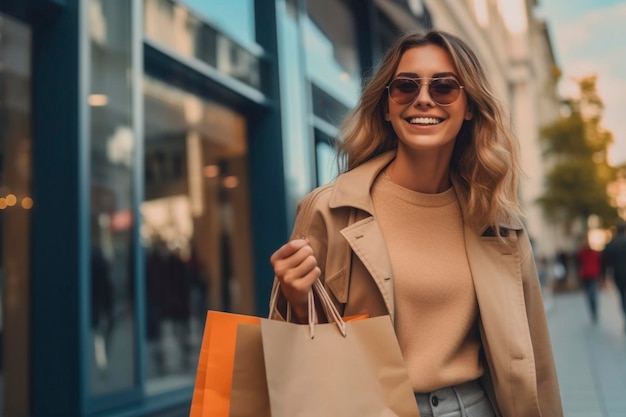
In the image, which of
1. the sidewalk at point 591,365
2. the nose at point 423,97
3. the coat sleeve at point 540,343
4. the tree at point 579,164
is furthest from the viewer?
the tree at point 579,164

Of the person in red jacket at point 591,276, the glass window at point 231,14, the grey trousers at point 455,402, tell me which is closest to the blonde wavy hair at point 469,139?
the grey trousers at point 455,402

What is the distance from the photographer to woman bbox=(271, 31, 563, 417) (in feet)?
5.72

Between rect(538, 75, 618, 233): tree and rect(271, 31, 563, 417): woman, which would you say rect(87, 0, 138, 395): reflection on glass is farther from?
rect(538, 75, 618, 233): tree

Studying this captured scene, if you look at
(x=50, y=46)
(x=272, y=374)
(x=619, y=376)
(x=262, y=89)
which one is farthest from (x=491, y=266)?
(x=619, y=376)

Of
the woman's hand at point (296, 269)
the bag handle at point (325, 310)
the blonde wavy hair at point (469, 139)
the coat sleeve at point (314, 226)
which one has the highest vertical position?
the blonde wavy hair at point (469, 139)

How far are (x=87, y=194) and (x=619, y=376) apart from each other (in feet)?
20.3

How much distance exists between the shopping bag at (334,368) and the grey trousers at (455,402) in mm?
199

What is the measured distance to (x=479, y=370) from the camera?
182 cm

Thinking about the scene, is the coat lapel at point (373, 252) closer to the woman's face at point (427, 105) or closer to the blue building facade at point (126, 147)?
the woman's face at point (427, 105)

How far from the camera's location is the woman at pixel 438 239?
68.7 inches

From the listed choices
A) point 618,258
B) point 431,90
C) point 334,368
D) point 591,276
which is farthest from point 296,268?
point 591,276

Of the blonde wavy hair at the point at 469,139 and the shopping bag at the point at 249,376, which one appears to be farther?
the blonde wavy hair at the point at 469,139

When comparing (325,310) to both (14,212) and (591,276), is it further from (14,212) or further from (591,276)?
(591,276)

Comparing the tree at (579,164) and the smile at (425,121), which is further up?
the tree at (579,164)
